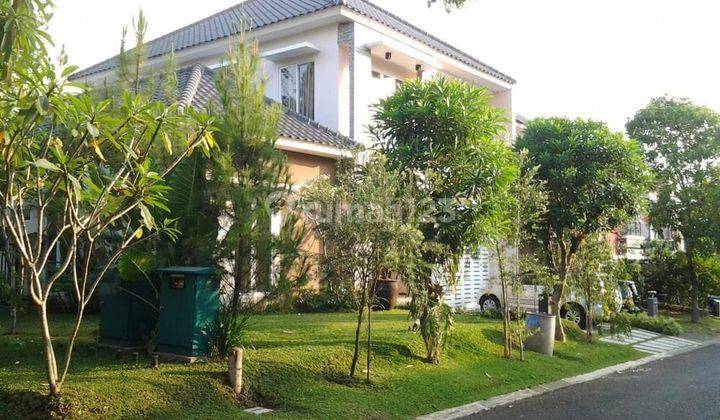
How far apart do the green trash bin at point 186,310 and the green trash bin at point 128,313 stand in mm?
401

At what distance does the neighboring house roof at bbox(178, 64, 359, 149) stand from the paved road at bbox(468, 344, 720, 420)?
6414 millimetres

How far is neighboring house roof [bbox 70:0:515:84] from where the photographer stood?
1736cm

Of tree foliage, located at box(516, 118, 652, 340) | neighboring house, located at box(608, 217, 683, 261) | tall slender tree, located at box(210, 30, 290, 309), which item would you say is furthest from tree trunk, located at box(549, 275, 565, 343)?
tall slender tree, located at box(210, 30, 290, 309)

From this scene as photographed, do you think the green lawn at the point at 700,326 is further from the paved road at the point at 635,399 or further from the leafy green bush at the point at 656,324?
the paved road at the point at 635,399

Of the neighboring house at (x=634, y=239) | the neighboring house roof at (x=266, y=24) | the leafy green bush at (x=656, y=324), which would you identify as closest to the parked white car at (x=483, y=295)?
the leafy green bush at (x=656, y=324)

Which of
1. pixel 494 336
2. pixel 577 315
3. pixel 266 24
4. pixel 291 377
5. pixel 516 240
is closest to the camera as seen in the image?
pixel 291 377

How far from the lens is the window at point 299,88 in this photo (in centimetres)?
1727

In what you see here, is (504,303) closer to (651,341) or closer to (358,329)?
(358,329)

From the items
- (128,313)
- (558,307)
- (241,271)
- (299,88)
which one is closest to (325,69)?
(299,88)

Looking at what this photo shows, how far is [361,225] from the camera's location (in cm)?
783

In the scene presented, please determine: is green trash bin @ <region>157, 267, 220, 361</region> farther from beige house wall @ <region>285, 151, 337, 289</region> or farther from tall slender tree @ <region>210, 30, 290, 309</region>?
beige house wall @ <region>285, 151, 337, 289</region>

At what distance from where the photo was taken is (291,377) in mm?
7734

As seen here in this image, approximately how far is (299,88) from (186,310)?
37.3ft

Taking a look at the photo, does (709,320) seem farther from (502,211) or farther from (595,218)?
(502,211)
